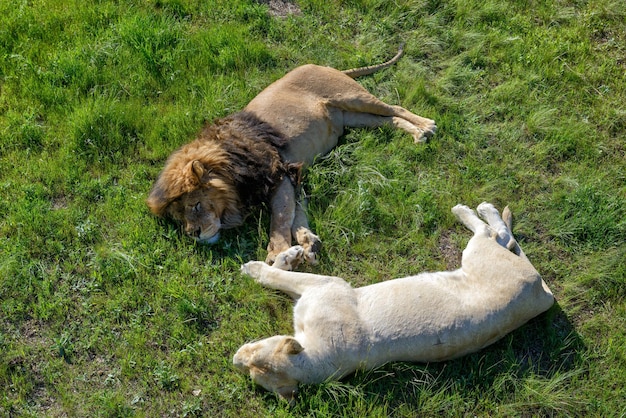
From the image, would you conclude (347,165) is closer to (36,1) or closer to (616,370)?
(616,370)

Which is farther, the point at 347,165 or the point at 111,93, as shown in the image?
the point at 111,93

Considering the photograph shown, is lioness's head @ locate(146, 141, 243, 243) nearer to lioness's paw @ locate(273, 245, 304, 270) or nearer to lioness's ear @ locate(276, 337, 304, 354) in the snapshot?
lioness's paw @ locate(273, 245, 304, 270)

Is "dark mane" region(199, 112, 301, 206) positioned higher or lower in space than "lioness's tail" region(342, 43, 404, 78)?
lower

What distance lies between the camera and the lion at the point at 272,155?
5.62m

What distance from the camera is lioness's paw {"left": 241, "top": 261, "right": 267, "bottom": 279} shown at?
17.5 feet

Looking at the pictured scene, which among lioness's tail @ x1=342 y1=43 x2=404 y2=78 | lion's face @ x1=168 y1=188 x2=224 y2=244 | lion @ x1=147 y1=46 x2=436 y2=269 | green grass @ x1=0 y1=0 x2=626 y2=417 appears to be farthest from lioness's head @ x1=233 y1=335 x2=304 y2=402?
lioness's tail @ x1=342 y1=43 x2=404 y2=78

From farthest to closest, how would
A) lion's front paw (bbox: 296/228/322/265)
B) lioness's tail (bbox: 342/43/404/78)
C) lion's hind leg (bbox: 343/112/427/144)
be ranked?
lioness's tail (bbox: 342/43/404/78) → lion's hind leg (bbox: 343/112/427/144) → lion's front paw (bbox: 296/228/322/265)

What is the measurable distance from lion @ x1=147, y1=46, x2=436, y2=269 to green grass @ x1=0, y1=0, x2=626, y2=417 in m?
0.17

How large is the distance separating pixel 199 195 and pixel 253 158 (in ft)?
1.97

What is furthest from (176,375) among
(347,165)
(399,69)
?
(399,69)

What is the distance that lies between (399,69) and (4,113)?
4312mm

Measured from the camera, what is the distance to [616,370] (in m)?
4.87

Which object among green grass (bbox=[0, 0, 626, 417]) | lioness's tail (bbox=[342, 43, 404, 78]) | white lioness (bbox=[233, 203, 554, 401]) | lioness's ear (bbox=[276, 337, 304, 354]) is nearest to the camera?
lioness's ear (bbox=[276, 337, 304, 354])

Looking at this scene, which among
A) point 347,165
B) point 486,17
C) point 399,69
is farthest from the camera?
point 486,17
